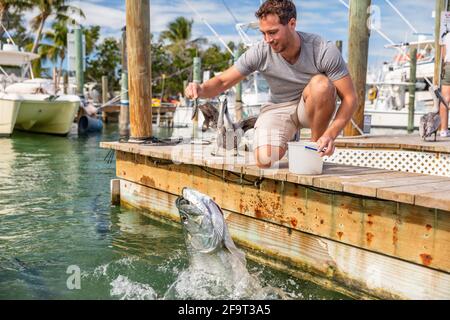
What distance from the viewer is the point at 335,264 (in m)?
3.83

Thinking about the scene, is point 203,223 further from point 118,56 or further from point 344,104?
point 118,56

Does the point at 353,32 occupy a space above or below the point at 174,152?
above

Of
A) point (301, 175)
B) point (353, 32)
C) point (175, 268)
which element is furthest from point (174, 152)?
point (353, 32)

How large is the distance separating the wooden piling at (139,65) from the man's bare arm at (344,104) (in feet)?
9.82

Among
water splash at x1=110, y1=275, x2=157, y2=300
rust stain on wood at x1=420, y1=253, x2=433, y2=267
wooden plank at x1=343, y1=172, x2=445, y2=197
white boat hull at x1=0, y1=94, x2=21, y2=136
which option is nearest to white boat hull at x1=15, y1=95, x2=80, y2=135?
white boat hull at x1=0, y1=94, x2=21, y2=136

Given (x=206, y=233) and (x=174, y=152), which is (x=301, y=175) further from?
(x=174, y=152)

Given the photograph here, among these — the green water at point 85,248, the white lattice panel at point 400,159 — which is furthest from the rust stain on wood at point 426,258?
the white lattice panel at point 400,159

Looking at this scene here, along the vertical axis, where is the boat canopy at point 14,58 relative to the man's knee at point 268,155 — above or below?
above

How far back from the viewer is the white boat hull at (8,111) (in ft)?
60.3

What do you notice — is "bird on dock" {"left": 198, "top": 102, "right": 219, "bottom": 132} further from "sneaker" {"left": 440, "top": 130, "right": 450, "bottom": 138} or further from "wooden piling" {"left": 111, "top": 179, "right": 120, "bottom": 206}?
"sneaker" {"left": 440, "top": 130, "right": 450, "bottom": 138}

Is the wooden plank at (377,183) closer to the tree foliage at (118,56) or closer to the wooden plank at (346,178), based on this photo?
the wooden plank at (346,178)

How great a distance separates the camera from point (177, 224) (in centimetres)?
564

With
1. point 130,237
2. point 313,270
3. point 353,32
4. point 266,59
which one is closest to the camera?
point 313,270
